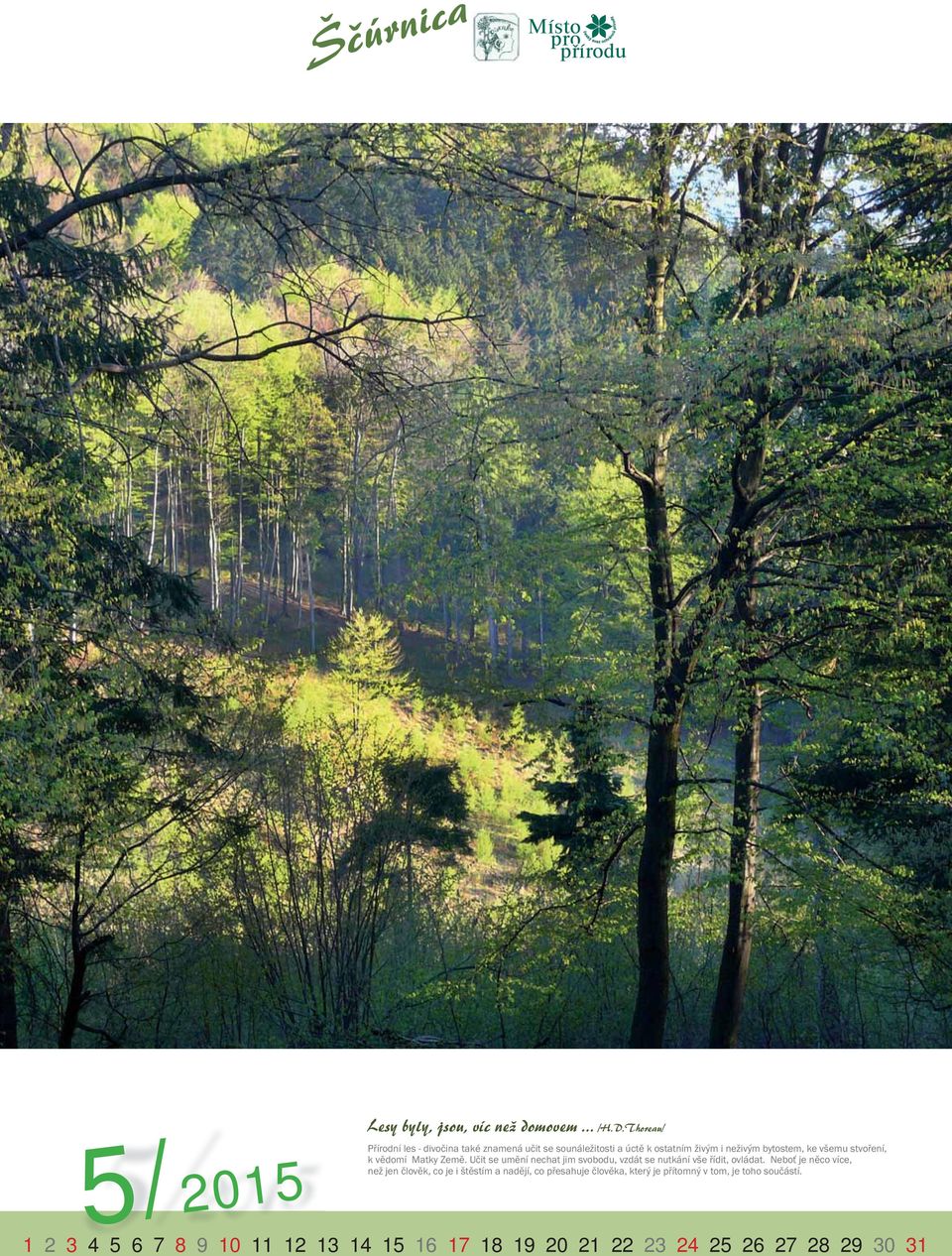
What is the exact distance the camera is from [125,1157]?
597 cm

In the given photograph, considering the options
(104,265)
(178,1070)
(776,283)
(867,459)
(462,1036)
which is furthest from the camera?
(462,1036)

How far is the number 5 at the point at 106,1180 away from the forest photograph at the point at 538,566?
6.79 feet

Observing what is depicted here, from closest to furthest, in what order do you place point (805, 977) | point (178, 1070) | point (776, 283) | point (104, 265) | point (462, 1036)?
point (178, 1070) → point (104, 265) → point (776, 283) → point (462, 1036) → point (805, 977)

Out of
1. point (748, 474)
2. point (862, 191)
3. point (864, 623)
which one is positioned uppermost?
point (862, 191)

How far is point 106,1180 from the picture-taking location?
19.4 feet

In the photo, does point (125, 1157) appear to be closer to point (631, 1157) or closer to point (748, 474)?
point (631, 1157)

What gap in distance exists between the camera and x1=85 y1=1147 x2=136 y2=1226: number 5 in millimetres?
5789

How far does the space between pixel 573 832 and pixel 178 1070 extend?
255 inches

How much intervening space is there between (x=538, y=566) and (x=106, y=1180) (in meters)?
5.99

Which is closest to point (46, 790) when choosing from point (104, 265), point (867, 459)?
point (104, 265)
